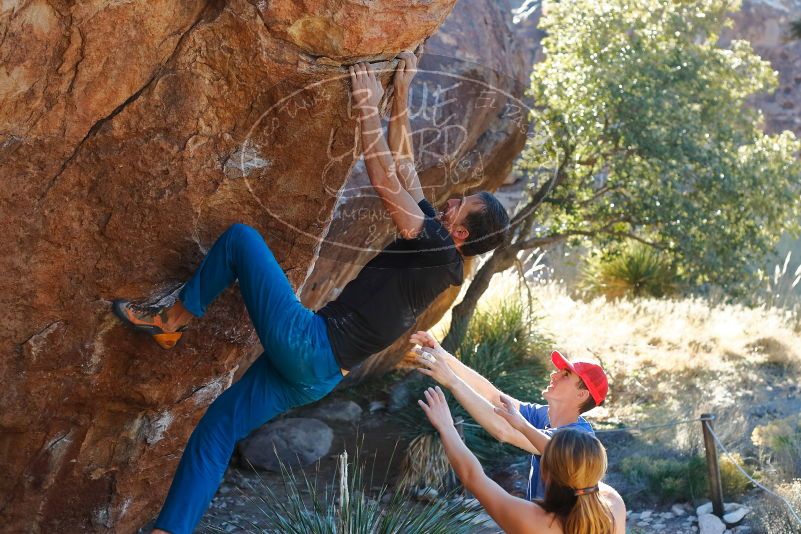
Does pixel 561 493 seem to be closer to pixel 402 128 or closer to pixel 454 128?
pixel 402 128

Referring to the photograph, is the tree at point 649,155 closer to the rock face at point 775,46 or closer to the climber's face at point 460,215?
the climber's face at point 460,215

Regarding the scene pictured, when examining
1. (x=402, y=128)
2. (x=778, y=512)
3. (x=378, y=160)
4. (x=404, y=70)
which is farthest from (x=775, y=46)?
(x=378, y=160)

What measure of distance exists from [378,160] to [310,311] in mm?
733

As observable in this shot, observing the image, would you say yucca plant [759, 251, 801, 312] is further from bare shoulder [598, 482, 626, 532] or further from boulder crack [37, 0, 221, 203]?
boulder crack [37, 0, 221, 203]

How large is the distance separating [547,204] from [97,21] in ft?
20.3

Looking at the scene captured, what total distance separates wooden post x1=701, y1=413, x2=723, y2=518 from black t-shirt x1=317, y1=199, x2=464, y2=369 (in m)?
3.07

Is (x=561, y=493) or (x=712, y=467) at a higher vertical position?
(x=561, y=493)

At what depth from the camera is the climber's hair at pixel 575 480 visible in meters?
3.45

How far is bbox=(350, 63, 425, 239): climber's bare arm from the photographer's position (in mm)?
4199

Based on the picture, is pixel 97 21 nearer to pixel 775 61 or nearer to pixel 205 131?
pixel 205 131

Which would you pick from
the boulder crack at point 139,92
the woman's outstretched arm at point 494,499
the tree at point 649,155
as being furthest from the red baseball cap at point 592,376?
the tree at point 649,155

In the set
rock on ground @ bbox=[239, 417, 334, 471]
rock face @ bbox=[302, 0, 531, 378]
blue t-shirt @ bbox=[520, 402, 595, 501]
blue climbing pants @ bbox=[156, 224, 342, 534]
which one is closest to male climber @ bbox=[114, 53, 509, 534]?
blue climbing pants @ bbox=[156, 224, 342, 534]

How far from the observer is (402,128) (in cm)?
454

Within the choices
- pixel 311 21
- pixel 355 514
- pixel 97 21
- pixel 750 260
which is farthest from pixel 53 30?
pixel 750 260
